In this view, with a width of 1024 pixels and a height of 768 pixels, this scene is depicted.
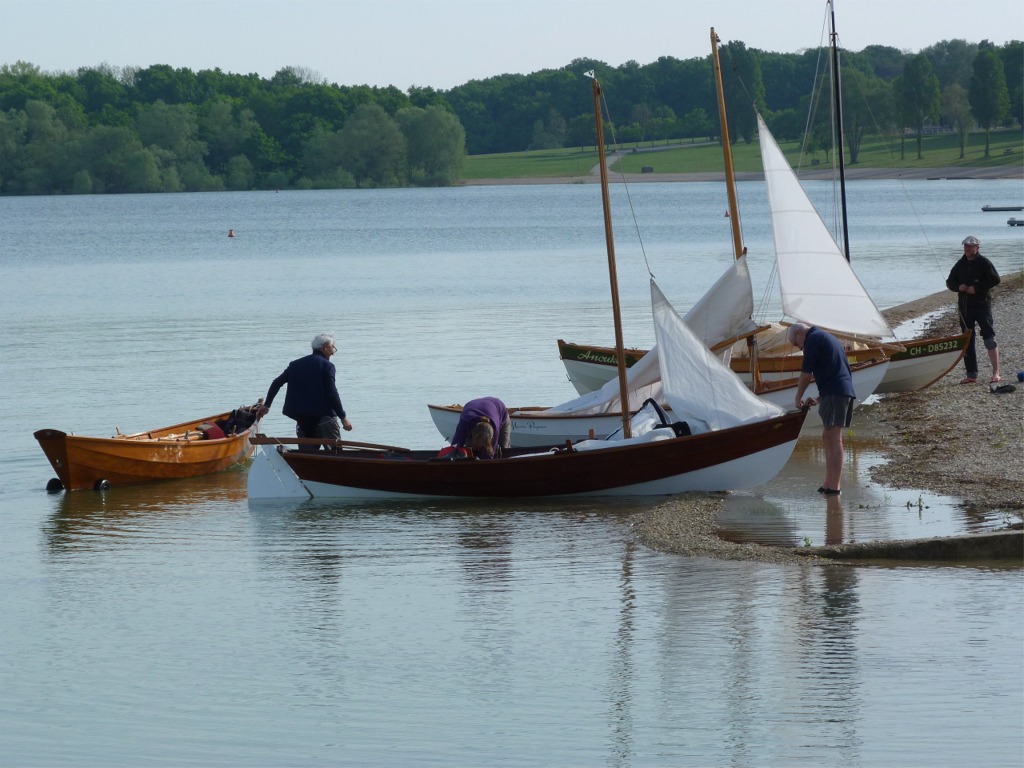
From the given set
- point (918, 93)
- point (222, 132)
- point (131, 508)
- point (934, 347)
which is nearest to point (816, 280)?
point (934, 347)

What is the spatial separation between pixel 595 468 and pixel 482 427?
1275mm

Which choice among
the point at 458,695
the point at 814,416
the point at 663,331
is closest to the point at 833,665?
the point at 458,695

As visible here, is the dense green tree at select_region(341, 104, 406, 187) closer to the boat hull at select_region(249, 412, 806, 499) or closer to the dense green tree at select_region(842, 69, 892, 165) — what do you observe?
the dense green tree at select_region(842, 69, 892, 165)

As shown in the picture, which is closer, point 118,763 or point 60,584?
point 118,763

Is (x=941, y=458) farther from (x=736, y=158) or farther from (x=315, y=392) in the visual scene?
(x=736, y=158)

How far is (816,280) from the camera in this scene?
20.1m

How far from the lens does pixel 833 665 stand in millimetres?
9609

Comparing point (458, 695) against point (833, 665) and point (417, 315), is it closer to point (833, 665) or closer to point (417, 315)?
point (833, 665)

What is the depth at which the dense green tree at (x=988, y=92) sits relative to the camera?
14275cm

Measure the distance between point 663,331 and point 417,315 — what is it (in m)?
23.1

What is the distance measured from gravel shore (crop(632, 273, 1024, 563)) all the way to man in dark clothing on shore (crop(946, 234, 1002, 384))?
2.45 ft

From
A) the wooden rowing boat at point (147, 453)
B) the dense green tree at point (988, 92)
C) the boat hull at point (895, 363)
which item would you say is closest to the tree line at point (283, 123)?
the dense green tree at point (988, 92)

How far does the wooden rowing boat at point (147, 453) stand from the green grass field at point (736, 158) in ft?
420

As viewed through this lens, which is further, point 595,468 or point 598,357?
point 598,357
